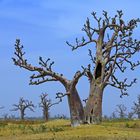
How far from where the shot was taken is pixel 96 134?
19.3 m

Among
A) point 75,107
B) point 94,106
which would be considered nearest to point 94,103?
point 94,106

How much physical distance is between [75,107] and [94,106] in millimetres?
1115

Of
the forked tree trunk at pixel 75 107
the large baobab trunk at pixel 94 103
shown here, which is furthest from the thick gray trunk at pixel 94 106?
the forked tree trunk at pixel 75 107

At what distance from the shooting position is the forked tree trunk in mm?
24469

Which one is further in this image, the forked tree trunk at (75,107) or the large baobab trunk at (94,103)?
the large baobab trunk at (94,103)

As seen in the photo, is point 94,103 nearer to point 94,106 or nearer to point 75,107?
point 94,106

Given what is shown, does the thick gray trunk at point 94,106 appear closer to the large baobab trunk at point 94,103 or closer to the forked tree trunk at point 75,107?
the large baobab trunk at point 94,103

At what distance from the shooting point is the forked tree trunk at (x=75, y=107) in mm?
24469

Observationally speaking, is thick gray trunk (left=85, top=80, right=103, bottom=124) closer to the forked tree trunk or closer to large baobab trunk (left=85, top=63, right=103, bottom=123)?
large baobab trunk (left=85, top=63, right=103, bottom=123)

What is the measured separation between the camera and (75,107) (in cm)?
2455

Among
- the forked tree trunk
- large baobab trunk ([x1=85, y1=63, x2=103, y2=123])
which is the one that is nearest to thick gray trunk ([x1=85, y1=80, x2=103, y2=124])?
large baobab trunk ([x1=85, y1=63, x2=103, y2=123])

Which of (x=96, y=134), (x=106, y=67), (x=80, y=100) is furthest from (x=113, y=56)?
(x=96, y=134)

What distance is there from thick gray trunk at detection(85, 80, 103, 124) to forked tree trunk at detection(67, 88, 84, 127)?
468 mm

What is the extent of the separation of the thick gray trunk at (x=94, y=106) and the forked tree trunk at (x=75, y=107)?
47cm
